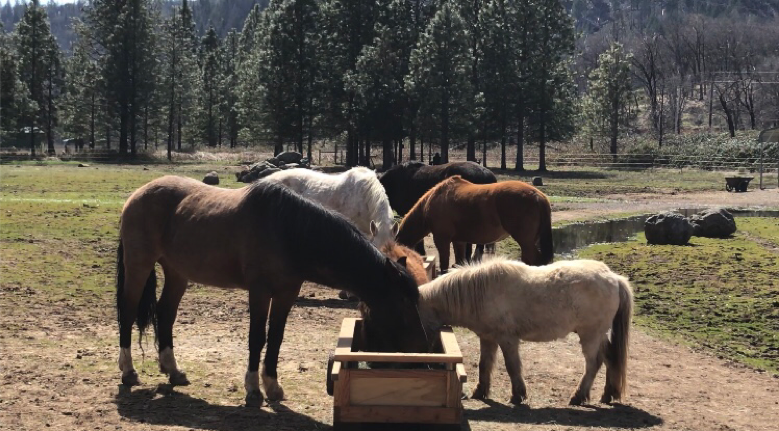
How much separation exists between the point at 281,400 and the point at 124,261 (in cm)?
221

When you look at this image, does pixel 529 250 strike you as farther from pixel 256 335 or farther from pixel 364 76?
pixel 364 76

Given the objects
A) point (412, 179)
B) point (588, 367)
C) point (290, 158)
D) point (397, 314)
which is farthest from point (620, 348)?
point (290, 158)

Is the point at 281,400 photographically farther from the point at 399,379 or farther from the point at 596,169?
the point at 596,169

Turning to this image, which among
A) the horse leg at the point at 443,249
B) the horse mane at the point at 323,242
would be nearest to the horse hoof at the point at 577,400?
the horse mane at the point at 323,242

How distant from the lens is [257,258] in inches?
267

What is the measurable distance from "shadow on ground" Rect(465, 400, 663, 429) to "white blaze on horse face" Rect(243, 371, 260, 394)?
72.4 inches

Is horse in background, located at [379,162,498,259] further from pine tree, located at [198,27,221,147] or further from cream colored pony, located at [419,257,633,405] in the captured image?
pine tree, located at [198,27,221,147]

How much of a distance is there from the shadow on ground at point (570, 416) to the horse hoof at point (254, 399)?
5.85ft

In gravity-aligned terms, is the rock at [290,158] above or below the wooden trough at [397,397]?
above

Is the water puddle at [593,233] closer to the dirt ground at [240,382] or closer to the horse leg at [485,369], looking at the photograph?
the dirt ground at [240,382]

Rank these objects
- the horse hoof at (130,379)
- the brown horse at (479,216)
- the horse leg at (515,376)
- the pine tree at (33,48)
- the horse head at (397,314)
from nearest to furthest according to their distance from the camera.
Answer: the horse head at (397,314), the horse leg at (515,376), the horse hoof at (130,379), the brown horse at (479,216), the pine tree at (33,48)

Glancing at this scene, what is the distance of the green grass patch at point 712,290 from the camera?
10.1 m

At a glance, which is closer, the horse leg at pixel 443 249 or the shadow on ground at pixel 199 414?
the shadow on ground at pixel 199 414

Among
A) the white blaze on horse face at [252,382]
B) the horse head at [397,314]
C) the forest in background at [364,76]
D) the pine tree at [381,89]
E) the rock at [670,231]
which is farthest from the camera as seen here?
the forest in background at [364,76]
